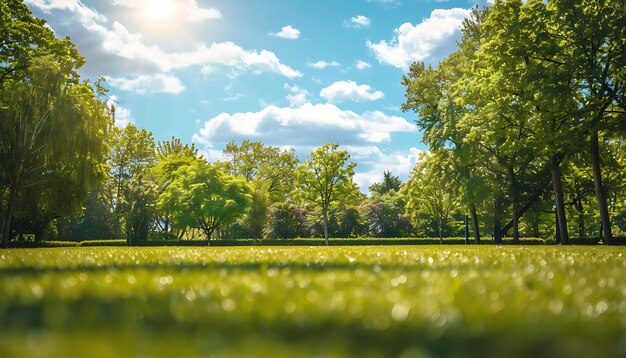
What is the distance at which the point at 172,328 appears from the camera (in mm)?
2020

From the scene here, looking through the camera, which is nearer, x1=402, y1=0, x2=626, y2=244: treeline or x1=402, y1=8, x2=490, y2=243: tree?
x1=402, y1=0, x2=626, y2=244: treeline

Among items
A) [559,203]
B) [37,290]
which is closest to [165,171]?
[559,203]

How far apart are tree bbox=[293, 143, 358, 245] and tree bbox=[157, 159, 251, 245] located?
8.76m

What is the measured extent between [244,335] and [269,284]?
1667 mm

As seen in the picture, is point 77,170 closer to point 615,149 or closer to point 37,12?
point 37,12

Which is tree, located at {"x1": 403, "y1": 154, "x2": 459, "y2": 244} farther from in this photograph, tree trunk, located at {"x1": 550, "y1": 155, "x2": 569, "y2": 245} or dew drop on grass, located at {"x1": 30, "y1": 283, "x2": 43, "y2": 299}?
dew drop on grass, located at {"x1": 30, "y1": 283, "x2": 43, "y2": 299}

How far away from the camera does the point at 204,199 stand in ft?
162

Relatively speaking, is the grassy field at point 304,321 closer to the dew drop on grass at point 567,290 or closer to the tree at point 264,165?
the dew drop on grass at point 567,290

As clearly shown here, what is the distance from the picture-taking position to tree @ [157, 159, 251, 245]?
160 ft

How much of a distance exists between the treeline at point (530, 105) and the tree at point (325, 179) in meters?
18.2

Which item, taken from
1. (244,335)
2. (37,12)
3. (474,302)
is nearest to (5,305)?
(244,335)

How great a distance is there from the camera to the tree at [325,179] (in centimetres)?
5691

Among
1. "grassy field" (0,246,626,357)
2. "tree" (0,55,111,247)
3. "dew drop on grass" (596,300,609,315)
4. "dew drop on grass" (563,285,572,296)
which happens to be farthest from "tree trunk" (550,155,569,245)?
"tree" (0,55,111,247)

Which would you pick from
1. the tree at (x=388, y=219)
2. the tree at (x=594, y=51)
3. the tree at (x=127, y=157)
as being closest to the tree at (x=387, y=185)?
the tree at (x=388, y=219)
